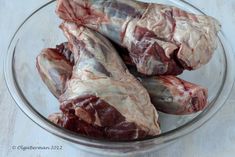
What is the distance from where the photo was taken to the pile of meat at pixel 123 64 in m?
0.64

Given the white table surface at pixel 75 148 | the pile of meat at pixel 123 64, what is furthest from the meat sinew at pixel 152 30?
the white table surface at pixel 75 148

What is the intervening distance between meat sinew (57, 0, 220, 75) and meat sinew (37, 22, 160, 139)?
0.04 metres

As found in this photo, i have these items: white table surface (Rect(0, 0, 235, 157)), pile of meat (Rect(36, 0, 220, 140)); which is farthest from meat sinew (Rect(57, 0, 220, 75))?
white table surface (Rect(0, 0, 235, 157))

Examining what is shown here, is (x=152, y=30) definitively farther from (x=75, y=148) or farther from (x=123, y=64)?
(x=75, y=148)

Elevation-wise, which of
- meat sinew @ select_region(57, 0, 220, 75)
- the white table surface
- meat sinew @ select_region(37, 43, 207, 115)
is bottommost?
the white table surface

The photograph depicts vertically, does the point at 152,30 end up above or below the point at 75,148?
above

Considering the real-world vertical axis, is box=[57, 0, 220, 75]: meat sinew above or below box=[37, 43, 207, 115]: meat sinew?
above

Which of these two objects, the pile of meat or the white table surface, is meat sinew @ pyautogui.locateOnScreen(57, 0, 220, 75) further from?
the white table surface

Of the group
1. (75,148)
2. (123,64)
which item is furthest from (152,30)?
(75,148)

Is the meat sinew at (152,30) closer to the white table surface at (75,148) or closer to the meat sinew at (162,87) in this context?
the meat sinew at (162,87)

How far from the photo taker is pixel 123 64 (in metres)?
0.72

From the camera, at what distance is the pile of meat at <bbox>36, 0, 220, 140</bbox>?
640mm

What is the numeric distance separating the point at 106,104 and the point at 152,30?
5.6 inches

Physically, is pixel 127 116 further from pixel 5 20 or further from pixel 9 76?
pixel 5 20
